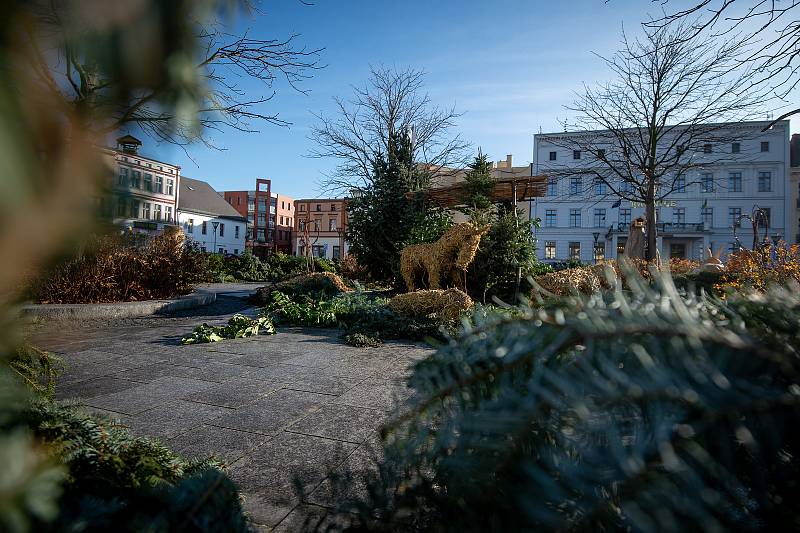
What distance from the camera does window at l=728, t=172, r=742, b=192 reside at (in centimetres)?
5256

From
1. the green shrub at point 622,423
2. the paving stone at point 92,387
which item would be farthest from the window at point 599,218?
the green shrub at point 622,423

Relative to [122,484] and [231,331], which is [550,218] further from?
[122,484]

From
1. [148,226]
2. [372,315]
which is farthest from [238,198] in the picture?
[148,226]

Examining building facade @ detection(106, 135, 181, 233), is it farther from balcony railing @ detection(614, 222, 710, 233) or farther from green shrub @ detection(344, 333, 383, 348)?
balcony railing @ detection(614, 222, 710, 233)

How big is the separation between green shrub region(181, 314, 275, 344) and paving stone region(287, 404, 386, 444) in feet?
11.7

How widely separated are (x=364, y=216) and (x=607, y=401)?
1568cm

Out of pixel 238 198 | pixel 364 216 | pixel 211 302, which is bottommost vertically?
pixel 211 302

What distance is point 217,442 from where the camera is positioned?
2723mm

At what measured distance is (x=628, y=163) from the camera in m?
21.4

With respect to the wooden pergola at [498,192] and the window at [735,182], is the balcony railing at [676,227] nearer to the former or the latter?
the window at [735,182]

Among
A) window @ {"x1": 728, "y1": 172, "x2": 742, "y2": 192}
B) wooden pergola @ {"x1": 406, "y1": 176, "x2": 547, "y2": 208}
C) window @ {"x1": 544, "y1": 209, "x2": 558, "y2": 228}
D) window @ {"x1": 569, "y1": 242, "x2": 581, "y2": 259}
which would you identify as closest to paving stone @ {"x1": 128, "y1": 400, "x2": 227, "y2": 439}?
wooden pergola @ {"x1": 406, "y1": 176, "x2": 547, "y2": 208}

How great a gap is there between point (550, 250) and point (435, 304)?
5359cm

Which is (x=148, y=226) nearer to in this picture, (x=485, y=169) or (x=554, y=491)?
(x=554, y=491)

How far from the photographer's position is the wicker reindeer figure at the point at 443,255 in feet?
31.7
